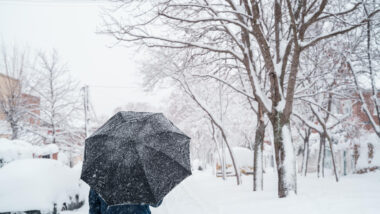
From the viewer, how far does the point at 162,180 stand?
3.07 m

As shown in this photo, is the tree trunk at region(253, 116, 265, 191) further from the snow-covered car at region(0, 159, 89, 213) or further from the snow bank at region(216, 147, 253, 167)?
the snow bank at region(216, 147, 253, 167)

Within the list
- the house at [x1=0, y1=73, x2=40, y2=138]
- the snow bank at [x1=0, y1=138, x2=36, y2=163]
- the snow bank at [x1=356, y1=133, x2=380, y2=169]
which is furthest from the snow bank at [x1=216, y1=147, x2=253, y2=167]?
the snow bank at [x1=0, y1=138, x2=36, y2=163]

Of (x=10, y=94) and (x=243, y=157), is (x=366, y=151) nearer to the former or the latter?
(x=243, y=157)

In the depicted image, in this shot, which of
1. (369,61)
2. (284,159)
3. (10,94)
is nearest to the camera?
(284,159)

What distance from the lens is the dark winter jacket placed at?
3.03 metres

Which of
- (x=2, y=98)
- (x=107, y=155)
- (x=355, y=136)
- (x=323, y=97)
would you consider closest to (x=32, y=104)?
(x=2, y=98)

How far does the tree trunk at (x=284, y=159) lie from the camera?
7176 millimetres

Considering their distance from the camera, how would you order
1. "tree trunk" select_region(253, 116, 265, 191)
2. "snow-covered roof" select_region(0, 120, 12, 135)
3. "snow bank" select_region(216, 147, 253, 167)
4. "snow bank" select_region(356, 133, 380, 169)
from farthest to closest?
1. "snow bank" select_region(216, 147, 253, 167)
2. "snow-covered roof" select_region(0, 120, 12, 135)
3. "snow bank" select_region(356, 133, 380, 169)
4. "tree trunk" select_region(253, 116, 265, 191)

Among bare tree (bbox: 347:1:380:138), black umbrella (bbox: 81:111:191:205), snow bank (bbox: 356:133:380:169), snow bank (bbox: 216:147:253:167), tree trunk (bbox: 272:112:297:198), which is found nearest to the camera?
black umbrella (bbox: 81:111:191:205)

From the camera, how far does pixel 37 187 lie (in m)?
6.64

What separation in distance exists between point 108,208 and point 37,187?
14.9 ft

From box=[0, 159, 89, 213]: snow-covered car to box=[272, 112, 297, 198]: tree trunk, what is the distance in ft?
17.7

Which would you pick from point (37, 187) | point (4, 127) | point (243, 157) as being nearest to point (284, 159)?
point (37, 187)

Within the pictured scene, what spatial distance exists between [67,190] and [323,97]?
1505cm
